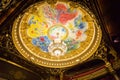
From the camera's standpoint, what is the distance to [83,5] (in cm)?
562

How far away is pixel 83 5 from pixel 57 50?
4.78 feet

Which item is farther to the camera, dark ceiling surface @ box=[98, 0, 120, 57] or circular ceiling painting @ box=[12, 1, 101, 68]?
circular ceiling painting @ box=[12, 1, 101, 68]

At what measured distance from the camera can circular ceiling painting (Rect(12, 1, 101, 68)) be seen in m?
6.50

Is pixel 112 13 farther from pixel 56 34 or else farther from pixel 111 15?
pixel 56 34

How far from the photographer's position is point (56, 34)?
711 cm

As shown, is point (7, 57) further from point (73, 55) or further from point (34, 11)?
point (73, 55)

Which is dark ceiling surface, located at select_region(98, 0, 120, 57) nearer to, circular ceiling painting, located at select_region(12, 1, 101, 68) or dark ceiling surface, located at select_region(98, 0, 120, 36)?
dark ceiling surface, located at select_region(98, 0, 120, 36)

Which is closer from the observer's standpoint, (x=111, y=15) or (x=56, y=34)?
Answer: (x=111, y=15)

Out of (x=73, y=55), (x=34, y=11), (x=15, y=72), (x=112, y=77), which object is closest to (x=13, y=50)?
(x=15, y=72)

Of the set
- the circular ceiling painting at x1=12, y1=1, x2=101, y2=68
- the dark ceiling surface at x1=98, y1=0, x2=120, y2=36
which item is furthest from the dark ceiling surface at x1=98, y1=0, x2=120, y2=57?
the circular ceiling painting at x1=12, y1=1, x2=101, y2=68

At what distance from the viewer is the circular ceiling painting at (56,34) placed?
6496 millimetres

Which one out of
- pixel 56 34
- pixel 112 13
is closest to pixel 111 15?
pixel 112 13

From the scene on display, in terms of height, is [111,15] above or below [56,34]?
below

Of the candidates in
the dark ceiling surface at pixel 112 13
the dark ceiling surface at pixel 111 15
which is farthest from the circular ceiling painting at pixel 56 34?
the dark ceiling surface at pixel 112 13
